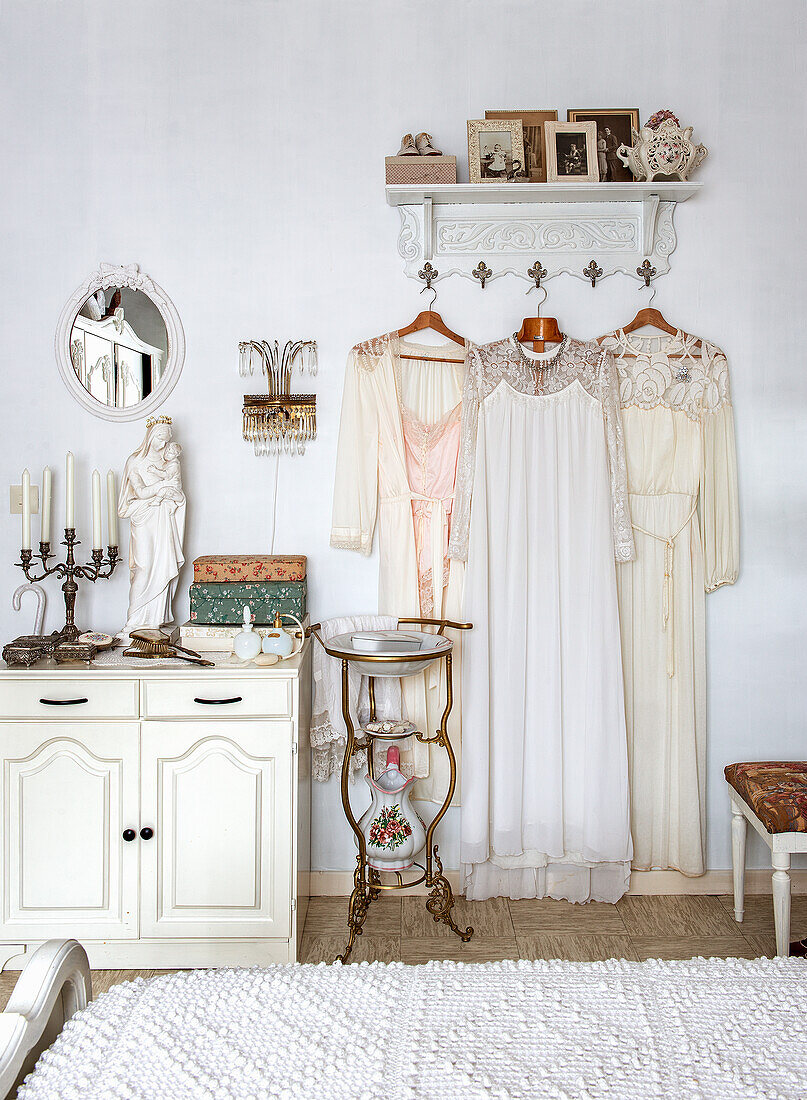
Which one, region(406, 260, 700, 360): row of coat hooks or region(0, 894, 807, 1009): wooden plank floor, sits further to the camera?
region(406, 260, 700, 360): row of coat hooks

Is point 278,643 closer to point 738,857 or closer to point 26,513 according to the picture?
point 26,513

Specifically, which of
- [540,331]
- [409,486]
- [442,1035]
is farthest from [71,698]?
[540,331]

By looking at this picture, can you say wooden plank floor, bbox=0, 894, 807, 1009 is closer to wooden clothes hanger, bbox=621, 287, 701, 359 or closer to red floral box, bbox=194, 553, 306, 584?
red floral box, bbox=194, 553, 306, 584

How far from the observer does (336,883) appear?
307cm

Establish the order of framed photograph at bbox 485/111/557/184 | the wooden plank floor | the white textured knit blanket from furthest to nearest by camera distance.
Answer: framed photograph at bbox 485/111/557/184
the wooden plank floor
the white textured knit blanket

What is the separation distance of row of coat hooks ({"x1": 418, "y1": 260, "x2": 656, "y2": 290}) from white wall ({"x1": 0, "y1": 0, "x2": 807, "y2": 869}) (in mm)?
55

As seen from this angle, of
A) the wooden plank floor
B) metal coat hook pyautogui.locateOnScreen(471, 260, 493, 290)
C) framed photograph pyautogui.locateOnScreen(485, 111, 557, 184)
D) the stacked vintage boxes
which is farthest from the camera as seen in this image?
metal coat hook pyautogui.locateOnScreen(471, 260, 493, 290)

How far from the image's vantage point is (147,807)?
8.30 ft

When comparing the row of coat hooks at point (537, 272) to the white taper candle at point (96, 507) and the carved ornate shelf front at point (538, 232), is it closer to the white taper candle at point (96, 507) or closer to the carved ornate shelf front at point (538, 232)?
the carved ornate shelf front at point (538, 232)

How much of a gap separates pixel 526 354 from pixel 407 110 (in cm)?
98

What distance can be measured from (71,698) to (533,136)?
7.81 ft

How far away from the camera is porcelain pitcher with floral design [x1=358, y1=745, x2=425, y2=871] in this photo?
2.67 meters

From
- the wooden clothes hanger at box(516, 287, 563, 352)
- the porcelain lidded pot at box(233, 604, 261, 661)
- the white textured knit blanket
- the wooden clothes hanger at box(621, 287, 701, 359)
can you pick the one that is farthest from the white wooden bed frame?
the wooden clothes hanger at box(621, 287, 701, 359)

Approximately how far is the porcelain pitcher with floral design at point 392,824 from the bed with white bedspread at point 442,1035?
1209 millimetres
